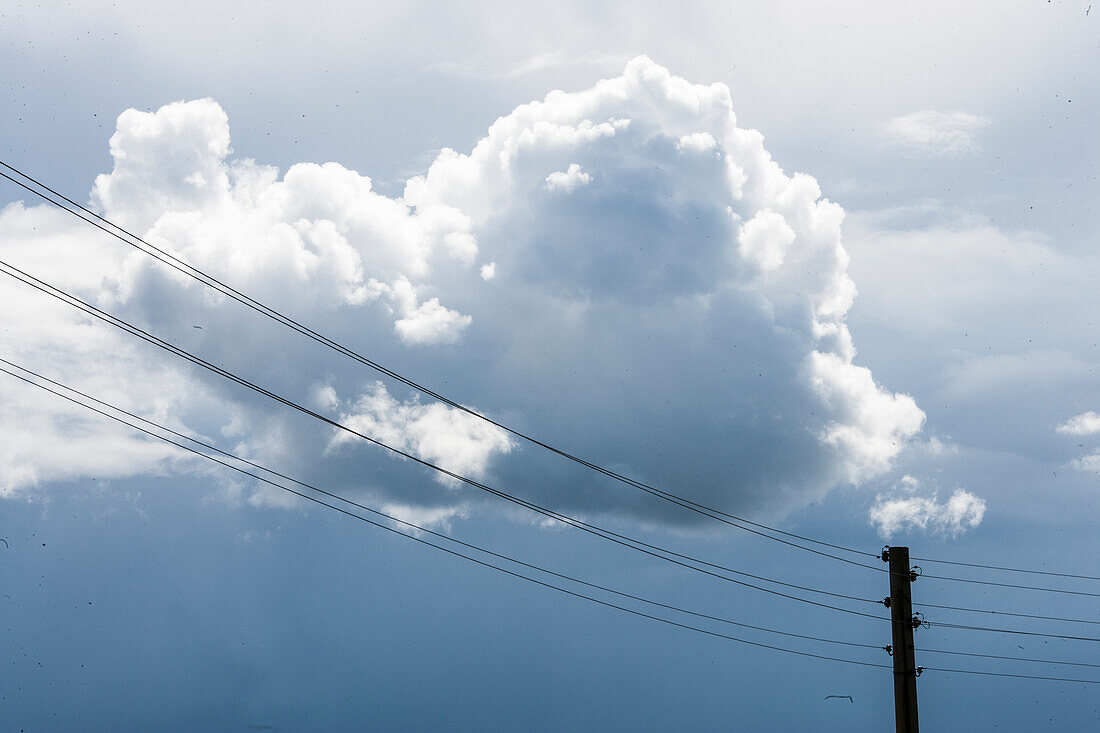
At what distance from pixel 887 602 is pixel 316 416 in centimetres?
1421

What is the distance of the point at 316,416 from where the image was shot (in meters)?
24.3

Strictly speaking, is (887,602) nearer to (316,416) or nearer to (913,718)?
(913,718)

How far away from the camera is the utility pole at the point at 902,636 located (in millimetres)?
26547

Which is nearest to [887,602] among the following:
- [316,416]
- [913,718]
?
[913,718]

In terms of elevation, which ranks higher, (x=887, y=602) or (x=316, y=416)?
(x=316, y=416)

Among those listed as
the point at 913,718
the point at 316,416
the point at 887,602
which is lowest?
the point at 913,718

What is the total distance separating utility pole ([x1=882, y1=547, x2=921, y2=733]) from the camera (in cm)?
2655

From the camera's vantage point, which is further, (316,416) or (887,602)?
(887,602)

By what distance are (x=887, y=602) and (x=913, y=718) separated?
2688 millimetres

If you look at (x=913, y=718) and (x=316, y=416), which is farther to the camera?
(x=913, y=718)

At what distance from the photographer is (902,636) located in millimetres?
26891

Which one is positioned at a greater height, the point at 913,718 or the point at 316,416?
the point at 316,416

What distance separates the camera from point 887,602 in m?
27.5
